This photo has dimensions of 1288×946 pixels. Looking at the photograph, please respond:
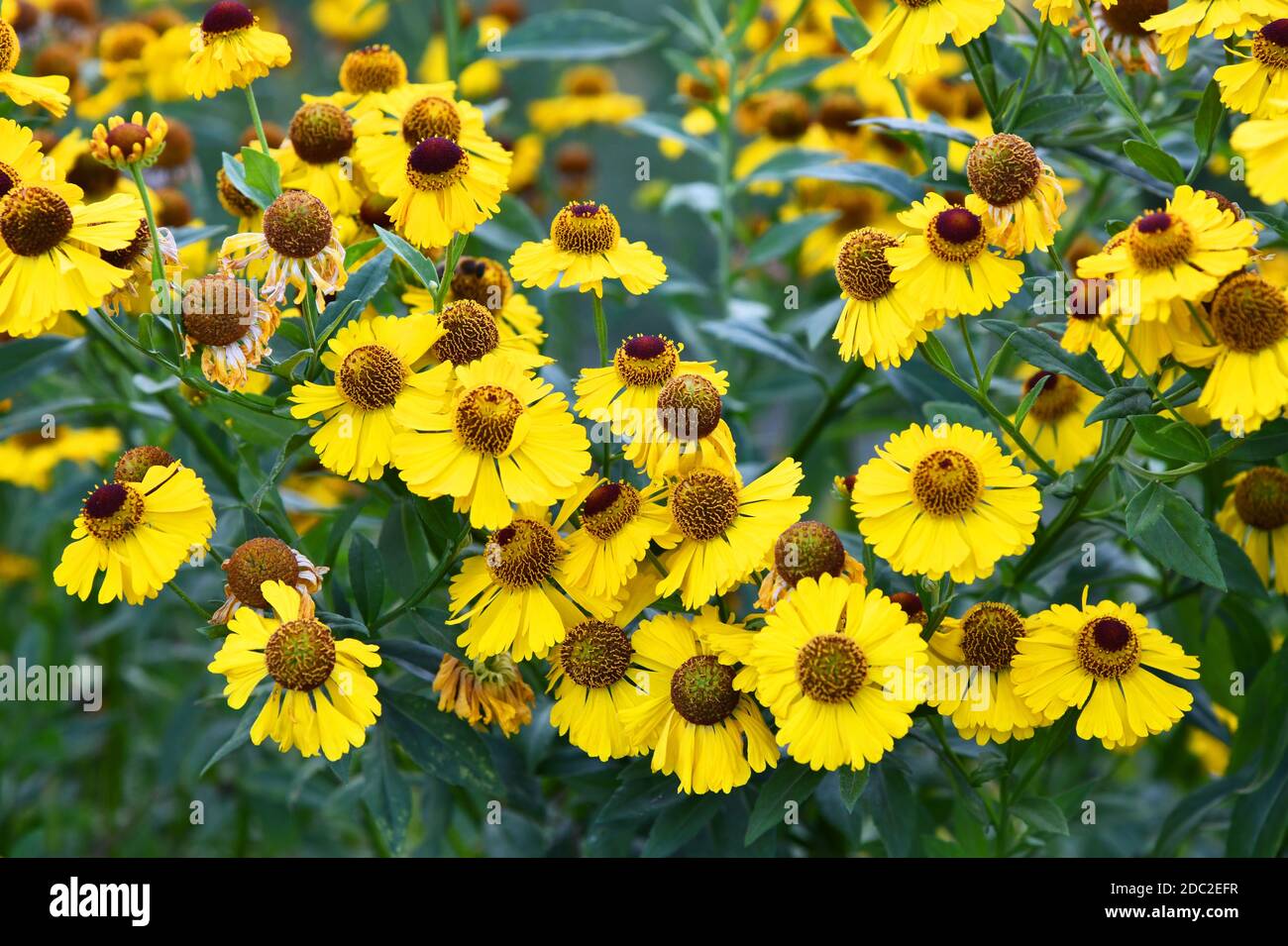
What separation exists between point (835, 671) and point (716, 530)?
0.16 metres

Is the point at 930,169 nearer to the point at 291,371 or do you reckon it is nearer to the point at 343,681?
the point at 291,371

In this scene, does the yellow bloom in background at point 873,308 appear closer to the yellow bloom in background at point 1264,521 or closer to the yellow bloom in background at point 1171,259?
the yellow bloom in background at point 1171,259

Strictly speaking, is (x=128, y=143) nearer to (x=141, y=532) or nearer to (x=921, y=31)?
(x=141, y=532)

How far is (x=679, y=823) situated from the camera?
1.18 m

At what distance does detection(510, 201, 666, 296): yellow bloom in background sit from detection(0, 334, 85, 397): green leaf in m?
0.64

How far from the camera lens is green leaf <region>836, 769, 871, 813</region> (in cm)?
100

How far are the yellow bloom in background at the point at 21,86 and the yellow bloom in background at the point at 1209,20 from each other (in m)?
1.00

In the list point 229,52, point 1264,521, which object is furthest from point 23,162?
point 1264,521

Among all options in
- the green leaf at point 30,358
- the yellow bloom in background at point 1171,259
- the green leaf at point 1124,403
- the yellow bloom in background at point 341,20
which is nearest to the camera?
the yellow bloom in background at point 1171,259

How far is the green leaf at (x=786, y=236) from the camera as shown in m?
1.77

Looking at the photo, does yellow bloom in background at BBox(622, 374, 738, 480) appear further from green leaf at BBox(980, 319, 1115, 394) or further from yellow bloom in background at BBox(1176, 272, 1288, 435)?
yellow bloom in background at BBox(1176, 272, 1288, 435)

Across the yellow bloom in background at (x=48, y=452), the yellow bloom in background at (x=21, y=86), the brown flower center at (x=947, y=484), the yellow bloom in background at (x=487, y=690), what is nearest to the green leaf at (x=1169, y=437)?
the brown flower center at (x=947, y=484)

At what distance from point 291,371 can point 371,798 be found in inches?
17.4
